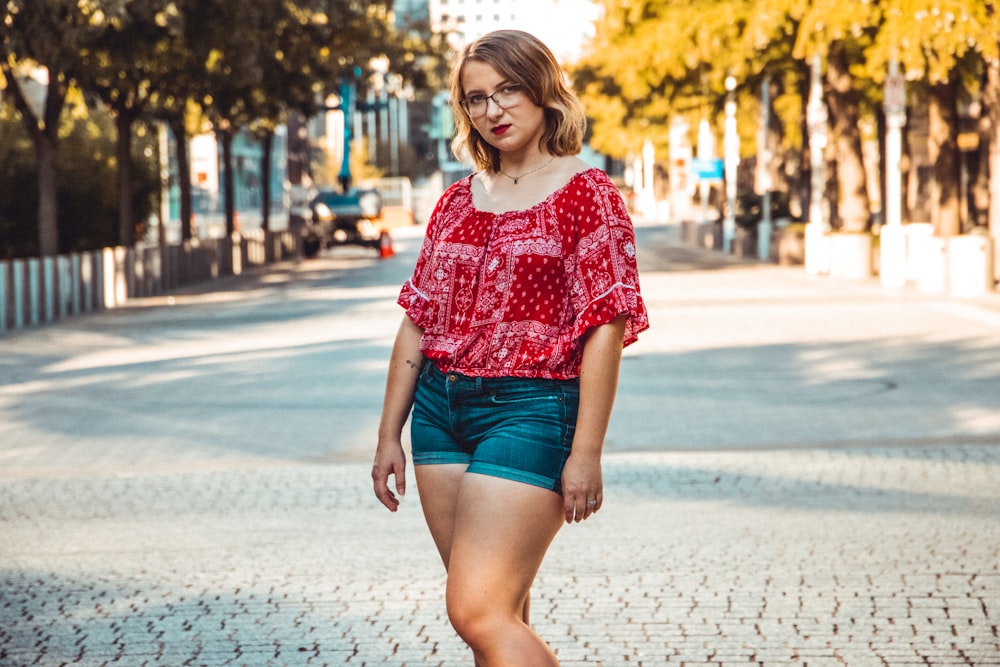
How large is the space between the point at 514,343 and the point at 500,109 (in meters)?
0.50

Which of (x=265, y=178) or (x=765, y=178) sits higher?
(x=265, y=178)

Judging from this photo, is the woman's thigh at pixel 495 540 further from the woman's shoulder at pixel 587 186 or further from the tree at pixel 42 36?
the tree at pixel 42 36

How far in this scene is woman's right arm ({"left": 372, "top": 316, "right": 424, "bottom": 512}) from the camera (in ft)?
12.1

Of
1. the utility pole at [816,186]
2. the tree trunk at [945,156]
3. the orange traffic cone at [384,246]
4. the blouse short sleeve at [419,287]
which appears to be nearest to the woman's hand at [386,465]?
the blouse short sleeve at [419,287]

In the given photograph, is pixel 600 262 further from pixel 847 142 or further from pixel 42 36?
pixel 847 142

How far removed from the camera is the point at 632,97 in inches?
1577

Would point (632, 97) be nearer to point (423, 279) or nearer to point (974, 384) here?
point (974, 384)

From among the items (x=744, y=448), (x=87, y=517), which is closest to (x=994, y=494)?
(x=744, y=448)

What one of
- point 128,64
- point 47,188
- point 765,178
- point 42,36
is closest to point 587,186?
point 42,36

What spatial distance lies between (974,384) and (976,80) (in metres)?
17.1

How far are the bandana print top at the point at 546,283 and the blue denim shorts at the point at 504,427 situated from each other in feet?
0.11

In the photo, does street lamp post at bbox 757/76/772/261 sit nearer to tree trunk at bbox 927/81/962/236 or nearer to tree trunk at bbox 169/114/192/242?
tree trunk at bbox 927/81/962/236

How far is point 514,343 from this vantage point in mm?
3473

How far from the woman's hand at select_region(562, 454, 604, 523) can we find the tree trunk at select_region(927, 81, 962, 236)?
27435 mm
